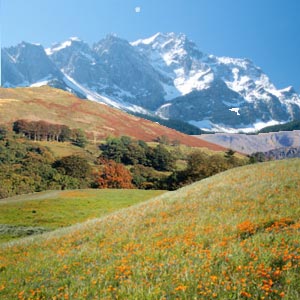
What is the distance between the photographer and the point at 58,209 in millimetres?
47062

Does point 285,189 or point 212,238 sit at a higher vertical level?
point 285,189

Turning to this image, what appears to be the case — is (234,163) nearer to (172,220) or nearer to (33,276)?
(172,220)

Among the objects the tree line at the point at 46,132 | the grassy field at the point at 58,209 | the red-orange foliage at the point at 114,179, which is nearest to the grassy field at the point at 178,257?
the grassy field at the point at 58,209

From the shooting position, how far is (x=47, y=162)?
417 feet

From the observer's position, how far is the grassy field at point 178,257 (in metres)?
10.9

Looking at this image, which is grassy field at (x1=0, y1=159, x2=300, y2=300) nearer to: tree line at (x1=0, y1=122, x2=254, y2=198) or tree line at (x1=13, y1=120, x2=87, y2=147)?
tree line at (x1=0, y1=122, x2=254, y2=198)

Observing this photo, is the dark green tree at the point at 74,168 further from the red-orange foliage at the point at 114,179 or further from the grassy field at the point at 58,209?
the grassy field at the point at 58,209

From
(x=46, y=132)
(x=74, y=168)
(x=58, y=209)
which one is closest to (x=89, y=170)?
(x=74, y=168)

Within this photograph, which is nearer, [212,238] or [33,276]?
[33,276]

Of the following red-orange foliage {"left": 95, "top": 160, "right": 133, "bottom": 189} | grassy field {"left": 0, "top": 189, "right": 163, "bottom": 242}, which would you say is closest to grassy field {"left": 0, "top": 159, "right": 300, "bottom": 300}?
grassy field {"left": 0, "top": 189, "right": 163, "bottom": 242}

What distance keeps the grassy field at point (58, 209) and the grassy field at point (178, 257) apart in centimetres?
1532

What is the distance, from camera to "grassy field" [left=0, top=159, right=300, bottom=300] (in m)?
10.9

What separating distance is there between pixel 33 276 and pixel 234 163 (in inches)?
3940

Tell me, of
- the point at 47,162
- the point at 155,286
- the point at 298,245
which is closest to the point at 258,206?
the point at 298,245
